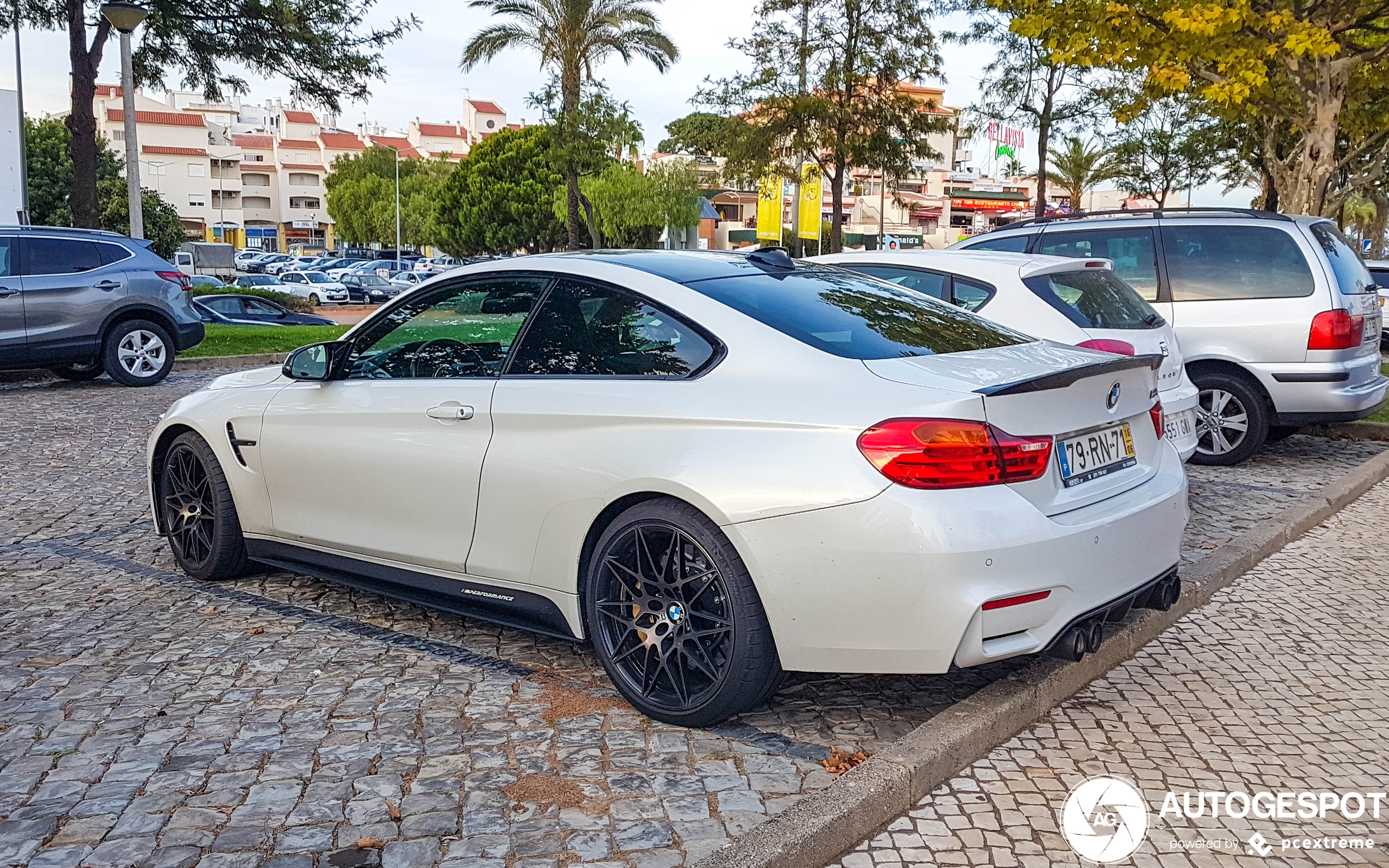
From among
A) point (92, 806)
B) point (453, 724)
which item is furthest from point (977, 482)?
point (92, 806)

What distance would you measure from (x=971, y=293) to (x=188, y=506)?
4343 mm

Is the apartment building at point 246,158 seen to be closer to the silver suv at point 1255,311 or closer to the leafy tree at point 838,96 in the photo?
the leafy tree at point 838,96

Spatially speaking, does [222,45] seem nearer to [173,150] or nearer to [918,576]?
[918,576]

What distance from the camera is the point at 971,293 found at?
711cm

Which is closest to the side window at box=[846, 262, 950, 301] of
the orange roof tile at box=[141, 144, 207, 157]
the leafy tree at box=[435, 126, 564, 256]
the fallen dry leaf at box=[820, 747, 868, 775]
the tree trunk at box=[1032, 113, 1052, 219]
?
the fallen dry leaf at box=[820, 747, 868, 775]

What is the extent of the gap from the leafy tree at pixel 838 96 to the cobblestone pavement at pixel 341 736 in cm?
2109

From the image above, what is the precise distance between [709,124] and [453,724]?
27.2 m

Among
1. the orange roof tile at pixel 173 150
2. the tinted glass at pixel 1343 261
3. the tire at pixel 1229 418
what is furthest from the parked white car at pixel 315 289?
the orange roof tile at pixel 173 150

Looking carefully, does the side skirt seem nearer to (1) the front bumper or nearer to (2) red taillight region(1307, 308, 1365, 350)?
(1) the front bumper

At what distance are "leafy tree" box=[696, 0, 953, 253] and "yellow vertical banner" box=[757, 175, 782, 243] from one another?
11.0 ft

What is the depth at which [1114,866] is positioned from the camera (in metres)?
3.09

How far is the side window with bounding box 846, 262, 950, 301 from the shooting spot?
731 centimetres

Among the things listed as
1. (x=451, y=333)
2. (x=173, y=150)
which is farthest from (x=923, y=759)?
(x=173, y=150)

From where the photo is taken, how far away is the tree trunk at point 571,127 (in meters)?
35.2
